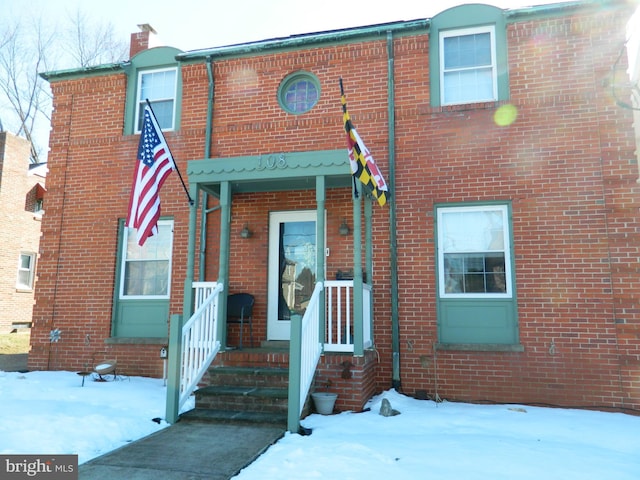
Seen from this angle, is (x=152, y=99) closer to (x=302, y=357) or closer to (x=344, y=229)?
(x=344, y=229)

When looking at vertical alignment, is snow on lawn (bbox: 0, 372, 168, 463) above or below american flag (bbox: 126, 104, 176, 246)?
below

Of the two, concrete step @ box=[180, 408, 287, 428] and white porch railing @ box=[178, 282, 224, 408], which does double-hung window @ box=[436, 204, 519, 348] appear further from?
white porch railing @ box=[178, 282, 224, 408]

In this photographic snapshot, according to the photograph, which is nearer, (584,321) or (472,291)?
(584,321)

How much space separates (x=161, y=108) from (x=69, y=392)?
202 inches

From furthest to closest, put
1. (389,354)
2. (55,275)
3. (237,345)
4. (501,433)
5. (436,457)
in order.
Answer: (55,275) → (237,345) → (389,354) → (501,433) → (436,457)

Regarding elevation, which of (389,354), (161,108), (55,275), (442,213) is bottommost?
(389,354)

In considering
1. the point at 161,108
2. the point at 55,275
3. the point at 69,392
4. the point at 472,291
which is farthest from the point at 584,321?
the point at 55,275

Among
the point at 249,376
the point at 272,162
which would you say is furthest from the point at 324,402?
the point at 272,162

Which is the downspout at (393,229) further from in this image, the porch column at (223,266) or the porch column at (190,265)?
the porch column at (190,265)

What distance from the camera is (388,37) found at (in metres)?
7.79

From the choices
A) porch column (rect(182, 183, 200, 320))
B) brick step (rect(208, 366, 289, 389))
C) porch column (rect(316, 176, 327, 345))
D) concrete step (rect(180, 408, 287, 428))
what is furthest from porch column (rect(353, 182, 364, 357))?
porch column (rect(182, 183, 200, 320))

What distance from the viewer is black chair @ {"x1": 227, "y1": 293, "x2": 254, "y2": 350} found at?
760cm

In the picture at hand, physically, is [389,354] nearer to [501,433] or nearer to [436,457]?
[501,433]

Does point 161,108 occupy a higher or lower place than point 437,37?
lower
